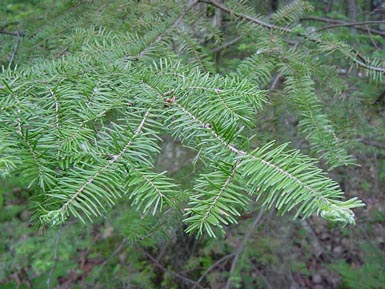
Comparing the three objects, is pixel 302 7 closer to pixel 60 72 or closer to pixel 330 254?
pixel 60 72

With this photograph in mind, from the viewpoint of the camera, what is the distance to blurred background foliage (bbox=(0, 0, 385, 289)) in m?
1.63

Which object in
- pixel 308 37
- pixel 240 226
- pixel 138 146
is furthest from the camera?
pixel 240 226

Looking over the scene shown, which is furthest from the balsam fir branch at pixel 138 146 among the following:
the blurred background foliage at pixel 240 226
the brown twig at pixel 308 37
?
the brown twig at pixel 308 37

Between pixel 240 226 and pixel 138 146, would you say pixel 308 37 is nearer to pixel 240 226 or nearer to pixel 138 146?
pixel 138 146

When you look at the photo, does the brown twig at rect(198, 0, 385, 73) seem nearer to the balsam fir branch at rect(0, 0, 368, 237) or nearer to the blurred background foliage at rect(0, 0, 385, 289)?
the blurred background foliage at rect(0, 0, 385, 289)

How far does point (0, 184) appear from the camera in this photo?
11.1ft

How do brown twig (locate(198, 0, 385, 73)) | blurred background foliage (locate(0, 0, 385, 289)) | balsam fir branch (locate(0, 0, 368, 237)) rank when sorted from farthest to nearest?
1. blurred background foliage (locate(0, 0, 385, 289))
2. brown twig (locate(198, 0, 385, 73))
3. balsam fir branch (locate(0, 0, 368, 237))

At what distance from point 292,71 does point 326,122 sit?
222mm

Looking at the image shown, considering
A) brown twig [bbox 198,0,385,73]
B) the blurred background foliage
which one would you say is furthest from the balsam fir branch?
brown twig [bbox 198,0,385,73]

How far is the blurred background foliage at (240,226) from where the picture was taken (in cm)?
163

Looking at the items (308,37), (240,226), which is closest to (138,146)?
(308,37)

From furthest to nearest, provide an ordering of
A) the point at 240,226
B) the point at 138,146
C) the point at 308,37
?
the point at 240,226 < the point at 308,37 < the point at 138,146

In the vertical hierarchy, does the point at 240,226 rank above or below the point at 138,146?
below

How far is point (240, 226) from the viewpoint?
258 cm
